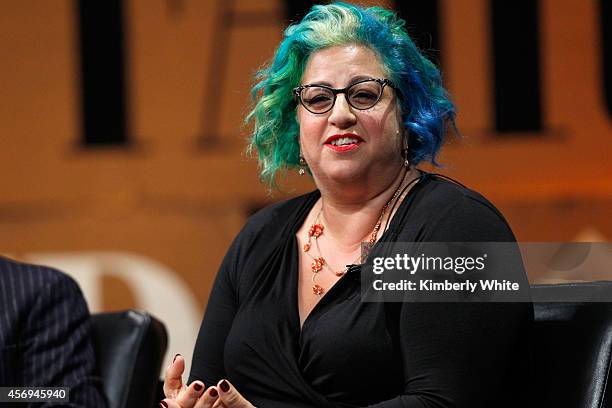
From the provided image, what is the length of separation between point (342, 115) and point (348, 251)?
30 centimetres

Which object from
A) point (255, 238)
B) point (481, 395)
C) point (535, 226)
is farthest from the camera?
point (535, 226)

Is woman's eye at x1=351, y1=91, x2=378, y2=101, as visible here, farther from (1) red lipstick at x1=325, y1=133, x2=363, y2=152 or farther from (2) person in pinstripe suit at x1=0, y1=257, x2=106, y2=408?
(2) person in pinstripe suit at x1=0, y1=257, x2=106, y2=408

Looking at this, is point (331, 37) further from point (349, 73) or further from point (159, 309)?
point (159, 309)

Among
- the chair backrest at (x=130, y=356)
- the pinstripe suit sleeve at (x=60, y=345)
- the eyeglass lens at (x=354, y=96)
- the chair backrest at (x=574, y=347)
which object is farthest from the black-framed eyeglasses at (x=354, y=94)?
the pinstripe suit sleeve at (x=60, y=345)

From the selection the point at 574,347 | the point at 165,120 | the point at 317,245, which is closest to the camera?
the point at 574,347

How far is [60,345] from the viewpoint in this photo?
241 centimetres

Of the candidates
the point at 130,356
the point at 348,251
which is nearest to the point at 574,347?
the point at 348,251

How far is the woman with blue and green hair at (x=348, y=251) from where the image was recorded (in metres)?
1.85

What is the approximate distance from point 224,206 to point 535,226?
1.24 metres

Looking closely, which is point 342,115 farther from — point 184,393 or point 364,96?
Answer: point 184,393

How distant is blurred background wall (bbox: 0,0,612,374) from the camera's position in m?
3.79

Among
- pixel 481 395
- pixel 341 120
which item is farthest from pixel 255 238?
pixel 481 395

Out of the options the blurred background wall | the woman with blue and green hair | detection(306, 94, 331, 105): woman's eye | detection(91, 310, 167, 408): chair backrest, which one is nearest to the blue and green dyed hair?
the woman with blue and green hair

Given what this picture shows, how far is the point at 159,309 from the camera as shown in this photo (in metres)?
3.85
